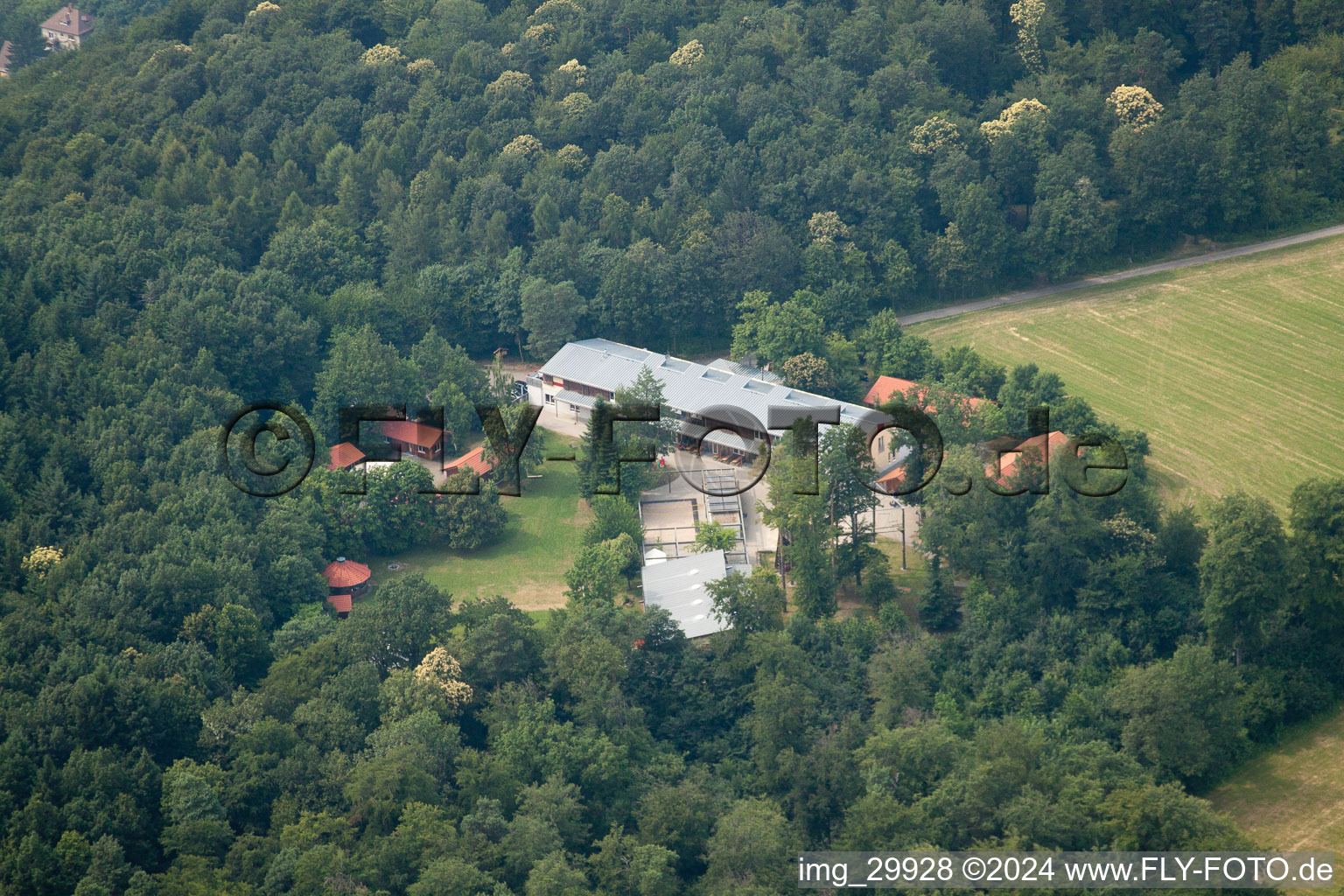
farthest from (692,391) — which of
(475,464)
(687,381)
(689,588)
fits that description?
(689,588)

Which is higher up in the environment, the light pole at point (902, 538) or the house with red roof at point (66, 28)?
the house with red roof at point (66, 28)

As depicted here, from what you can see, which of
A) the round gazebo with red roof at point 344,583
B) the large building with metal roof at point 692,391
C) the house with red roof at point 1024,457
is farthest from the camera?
the large building with metal roof at point 692,391

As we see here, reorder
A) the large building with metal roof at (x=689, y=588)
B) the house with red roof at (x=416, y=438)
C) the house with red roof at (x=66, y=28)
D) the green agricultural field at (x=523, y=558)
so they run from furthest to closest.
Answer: the house with red roof at (x=66, y=28) < the house with red roof at (x=416, y=438) < the green agricultural field at (x=523, y=558) < the large building with metal roof at (x=689, y=588)

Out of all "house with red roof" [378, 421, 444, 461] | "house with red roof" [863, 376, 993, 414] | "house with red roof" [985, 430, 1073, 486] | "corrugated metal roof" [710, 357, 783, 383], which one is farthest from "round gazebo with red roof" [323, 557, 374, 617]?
"house with red roof" [985, 430, 1073, 486]

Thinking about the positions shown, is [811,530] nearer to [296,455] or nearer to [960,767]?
[960,767]

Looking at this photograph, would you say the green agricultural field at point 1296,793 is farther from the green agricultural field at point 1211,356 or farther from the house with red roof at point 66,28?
the house with red roof at point 66,28

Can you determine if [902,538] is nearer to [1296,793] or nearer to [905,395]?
[905,395]

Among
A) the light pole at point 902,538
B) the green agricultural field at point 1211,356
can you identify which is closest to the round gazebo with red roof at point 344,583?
the light pole at point 902,538
